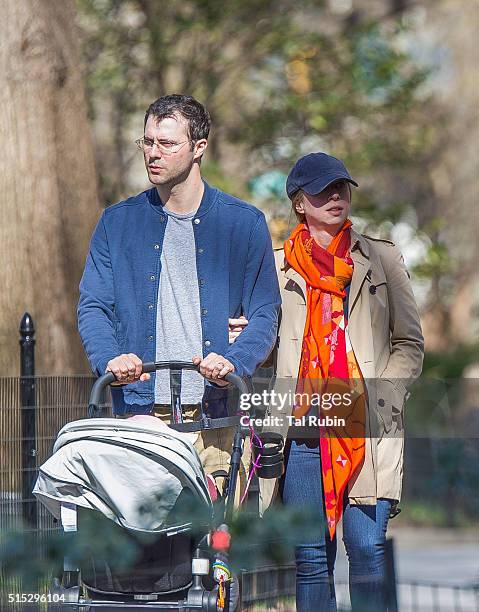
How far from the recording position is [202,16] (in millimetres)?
13023

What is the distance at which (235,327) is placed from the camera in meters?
4.59

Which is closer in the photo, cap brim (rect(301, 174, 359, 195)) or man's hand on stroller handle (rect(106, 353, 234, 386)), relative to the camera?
man's hand on stroller handle (rect(106, 353, 234, 386))

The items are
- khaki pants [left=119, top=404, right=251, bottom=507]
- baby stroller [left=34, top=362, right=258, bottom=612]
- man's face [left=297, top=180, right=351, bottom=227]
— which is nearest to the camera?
baby stroller [left=34, top=362, right=258, bottom=612]

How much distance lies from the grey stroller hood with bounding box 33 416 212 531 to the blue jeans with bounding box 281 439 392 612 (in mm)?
878

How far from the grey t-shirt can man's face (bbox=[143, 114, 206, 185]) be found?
0.65 feet

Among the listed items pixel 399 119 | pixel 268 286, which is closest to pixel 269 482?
pixel 268 286

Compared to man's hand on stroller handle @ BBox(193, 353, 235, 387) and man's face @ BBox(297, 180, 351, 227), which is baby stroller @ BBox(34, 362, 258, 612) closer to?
man's hand on stroller handle @ BBox(193, 353, 235, 387)

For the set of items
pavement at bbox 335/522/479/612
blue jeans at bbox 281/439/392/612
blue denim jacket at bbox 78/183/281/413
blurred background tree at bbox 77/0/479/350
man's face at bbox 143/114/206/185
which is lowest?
pavement at bbox 335/522/479/612

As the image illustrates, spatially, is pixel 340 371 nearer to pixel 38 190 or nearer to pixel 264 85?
pixel 38 190

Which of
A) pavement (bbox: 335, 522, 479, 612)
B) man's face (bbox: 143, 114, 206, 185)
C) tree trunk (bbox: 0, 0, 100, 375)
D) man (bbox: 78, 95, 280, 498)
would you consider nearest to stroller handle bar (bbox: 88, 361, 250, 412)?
man (bbox: 78, 95, 280, 498)

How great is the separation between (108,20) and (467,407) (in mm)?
6271

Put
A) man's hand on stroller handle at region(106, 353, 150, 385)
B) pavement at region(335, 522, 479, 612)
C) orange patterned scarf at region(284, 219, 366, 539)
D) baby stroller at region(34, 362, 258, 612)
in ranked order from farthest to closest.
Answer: pavement at region(335, 522, 479, 612)
orange patterned scarf at region(284, 219, 366, 539)
man's hand on stroller handle at region(106, 353, 150, 385)
baby stroller at region(34, 362, 258, 612)

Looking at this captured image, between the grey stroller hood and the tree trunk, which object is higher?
the tree trunk

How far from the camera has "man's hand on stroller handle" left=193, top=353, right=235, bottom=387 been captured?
4.19 metres
